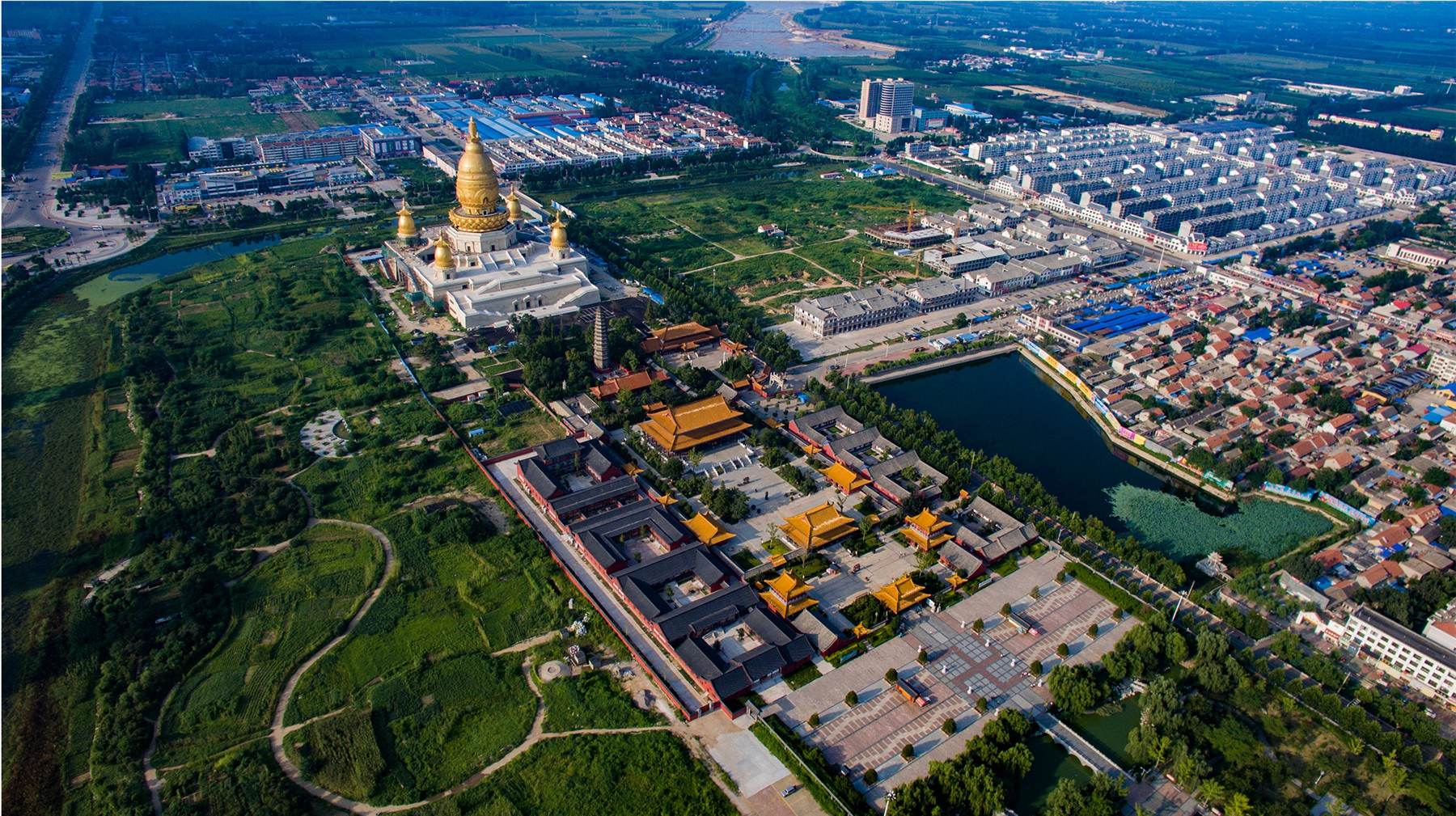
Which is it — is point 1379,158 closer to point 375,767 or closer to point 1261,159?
point 1261,159

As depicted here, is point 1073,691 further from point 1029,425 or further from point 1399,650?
point 1029,425

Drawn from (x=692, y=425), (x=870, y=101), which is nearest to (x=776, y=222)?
(x=692, y=425)

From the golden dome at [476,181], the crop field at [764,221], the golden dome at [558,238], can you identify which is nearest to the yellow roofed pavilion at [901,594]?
the crop field at [764,221]

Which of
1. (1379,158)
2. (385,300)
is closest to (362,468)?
(385,300)

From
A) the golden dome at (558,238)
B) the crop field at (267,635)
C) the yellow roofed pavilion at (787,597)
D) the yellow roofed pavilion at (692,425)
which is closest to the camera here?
the crop field at (267,635)

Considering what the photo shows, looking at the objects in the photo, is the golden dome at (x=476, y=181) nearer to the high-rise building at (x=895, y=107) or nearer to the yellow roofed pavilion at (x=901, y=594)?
the yellow roofed pavilion at (x=901, y=594)

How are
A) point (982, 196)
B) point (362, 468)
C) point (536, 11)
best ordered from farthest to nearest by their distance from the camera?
point (536, 11) → point (982, 196) → point (362, 468)

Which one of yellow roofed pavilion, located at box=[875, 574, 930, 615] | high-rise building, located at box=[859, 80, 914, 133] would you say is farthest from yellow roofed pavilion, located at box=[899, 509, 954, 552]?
high-rise building, located at box=[859, 80, 914, 133]
